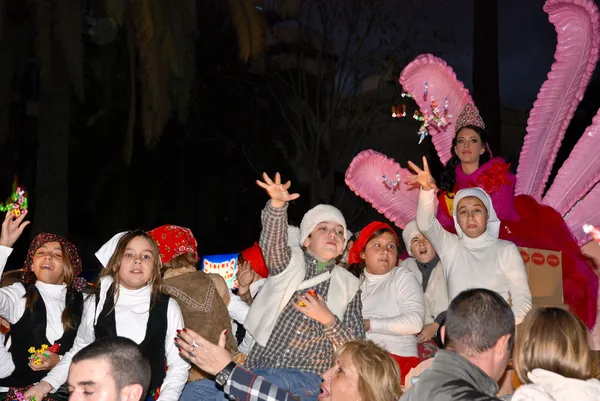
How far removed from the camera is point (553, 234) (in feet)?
20.3

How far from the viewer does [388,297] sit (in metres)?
5.36

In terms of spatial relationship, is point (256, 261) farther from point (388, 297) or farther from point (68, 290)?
point (68, 290)

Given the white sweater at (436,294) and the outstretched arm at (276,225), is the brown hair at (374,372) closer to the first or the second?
the outstretched arm at (276,225)

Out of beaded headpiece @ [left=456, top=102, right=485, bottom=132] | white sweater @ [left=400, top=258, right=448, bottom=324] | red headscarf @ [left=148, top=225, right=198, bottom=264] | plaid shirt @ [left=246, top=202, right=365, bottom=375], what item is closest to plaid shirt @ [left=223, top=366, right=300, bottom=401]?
plaid shirt @ [left=246, top=202, right=365, bottom=375]

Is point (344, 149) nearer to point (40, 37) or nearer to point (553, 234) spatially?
point (40, 37)

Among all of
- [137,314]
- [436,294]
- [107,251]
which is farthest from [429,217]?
[107,251]

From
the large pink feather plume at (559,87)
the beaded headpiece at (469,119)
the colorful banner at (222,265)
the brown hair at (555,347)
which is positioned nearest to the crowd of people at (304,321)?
the brown hair at (555,347)

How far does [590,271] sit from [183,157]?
47.8ft

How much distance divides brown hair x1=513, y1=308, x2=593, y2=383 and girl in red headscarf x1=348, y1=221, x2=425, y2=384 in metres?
1.95

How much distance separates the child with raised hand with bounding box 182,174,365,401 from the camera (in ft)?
14.2

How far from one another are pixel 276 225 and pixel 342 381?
3.75 ft

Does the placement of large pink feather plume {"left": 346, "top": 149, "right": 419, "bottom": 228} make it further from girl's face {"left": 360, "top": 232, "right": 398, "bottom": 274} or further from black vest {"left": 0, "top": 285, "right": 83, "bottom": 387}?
black vest {"left": 0, "top": 285, "right": 83, "bottom": 387}

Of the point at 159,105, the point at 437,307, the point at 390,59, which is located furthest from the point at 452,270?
the point at 390,59

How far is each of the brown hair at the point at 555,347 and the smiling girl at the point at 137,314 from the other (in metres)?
2.21
